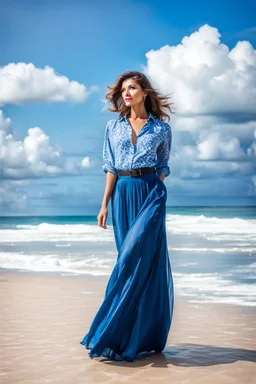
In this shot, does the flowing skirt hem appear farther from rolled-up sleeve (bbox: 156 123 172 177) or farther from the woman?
rolled-up sleeve (bbox: 156 123 172 177)

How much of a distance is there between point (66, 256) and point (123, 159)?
28.5ft

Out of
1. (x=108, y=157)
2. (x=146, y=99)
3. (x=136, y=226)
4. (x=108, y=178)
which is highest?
(x=146, y=99)

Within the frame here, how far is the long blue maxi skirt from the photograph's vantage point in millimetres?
3873

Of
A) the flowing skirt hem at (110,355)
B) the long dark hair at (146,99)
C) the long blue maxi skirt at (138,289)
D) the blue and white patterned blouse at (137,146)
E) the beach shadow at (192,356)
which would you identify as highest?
the long dark hair at (146,99)

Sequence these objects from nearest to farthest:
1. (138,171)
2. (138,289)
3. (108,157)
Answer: (138,289) → (138,171) → (108,157)

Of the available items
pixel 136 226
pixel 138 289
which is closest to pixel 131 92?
pixel 136 226

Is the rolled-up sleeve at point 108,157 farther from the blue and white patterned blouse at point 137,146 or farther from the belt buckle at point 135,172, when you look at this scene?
the belt buckle at point 135,172

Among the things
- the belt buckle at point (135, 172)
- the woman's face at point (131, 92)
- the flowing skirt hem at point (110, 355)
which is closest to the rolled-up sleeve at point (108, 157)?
the belt buckle at point (135, 172)

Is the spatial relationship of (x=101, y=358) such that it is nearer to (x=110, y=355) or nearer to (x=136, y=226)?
(x=110, y=355)

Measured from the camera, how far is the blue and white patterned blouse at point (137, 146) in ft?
13.5

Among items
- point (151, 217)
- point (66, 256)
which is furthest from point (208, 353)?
point (66, 256)

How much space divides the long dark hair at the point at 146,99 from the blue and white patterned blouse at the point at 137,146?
0.06 m

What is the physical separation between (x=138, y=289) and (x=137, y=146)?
93 centimetres

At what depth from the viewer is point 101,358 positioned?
400cm
